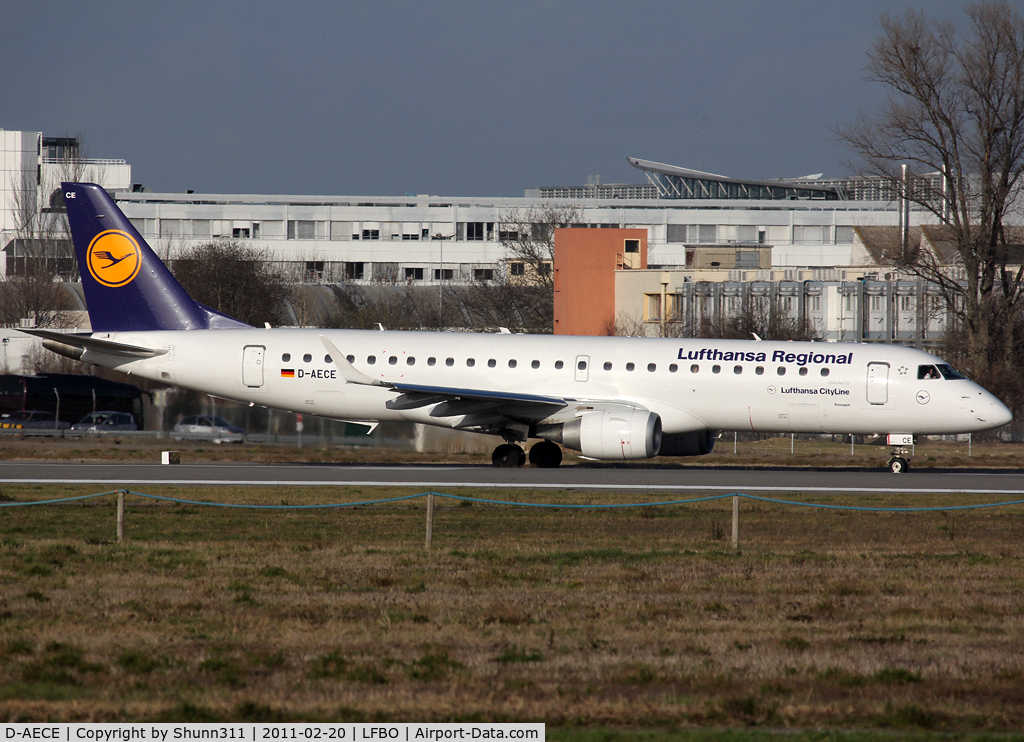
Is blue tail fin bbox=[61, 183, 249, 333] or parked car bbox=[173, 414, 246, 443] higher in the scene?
blue tail fin bbox=[61, 183, 249, 333]

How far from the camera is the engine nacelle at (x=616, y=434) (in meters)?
27.2

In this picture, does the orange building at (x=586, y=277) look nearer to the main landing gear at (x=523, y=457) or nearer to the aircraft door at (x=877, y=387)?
the main landing gear at (x=523, y=457)

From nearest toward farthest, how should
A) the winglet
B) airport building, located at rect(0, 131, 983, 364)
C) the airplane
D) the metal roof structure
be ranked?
the winglet < the airplane < airport building, located at rect(0, 131, 983, 364) < the metal roof structure

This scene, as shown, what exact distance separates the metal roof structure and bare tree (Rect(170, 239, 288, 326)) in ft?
250

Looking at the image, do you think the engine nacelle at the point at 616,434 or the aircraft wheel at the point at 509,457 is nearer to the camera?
the engine nacelle at the point at 616,434

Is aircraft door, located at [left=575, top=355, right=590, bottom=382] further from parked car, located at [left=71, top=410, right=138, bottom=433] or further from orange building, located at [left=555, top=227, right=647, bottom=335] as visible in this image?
orange building, located at [left=555, top=227, right=647, bottom=335]

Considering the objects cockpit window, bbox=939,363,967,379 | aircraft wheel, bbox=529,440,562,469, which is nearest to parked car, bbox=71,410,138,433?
aircraft wheel, bbox=529,440,562,469

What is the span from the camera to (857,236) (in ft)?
276

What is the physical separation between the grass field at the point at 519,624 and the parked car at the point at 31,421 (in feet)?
98.3

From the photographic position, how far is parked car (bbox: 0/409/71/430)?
47713 mm

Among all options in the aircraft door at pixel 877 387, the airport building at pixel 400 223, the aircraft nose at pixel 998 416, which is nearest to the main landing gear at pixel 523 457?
the aircraft door at pixel 877 387

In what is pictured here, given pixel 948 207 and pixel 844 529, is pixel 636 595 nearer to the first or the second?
pixel 844 529

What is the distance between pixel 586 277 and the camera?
3093 inches

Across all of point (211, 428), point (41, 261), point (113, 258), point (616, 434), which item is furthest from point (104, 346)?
point (41, 261)
